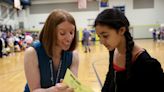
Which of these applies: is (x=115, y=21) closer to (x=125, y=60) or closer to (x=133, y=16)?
(x=125, y=60)

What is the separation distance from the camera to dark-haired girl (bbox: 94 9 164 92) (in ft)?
4.65

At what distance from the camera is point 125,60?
151 centimetres

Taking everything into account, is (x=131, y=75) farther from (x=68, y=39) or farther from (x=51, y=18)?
(x=51, y=18)

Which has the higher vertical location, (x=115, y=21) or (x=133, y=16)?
(x=115, y=21)

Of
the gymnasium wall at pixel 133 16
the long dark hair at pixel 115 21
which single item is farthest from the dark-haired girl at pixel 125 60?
the gymnasium wall at pixel 133 16

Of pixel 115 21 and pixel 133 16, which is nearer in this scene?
pixel 115 21

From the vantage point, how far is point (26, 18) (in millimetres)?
29109

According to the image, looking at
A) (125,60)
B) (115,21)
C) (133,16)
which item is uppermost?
(115,21)

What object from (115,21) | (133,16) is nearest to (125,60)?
(115,21)

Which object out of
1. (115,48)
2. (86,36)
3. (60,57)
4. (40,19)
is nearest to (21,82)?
(60,57)

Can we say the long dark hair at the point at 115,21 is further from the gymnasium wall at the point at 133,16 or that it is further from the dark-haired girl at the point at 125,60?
the gymnasium wall at the point at 133,16

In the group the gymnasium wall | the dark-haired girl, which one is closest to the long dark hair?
the dark-haired girl

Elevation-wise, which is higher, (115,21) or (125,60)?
(115,21)

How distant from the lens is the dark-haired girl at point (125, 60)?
55.7 inches
